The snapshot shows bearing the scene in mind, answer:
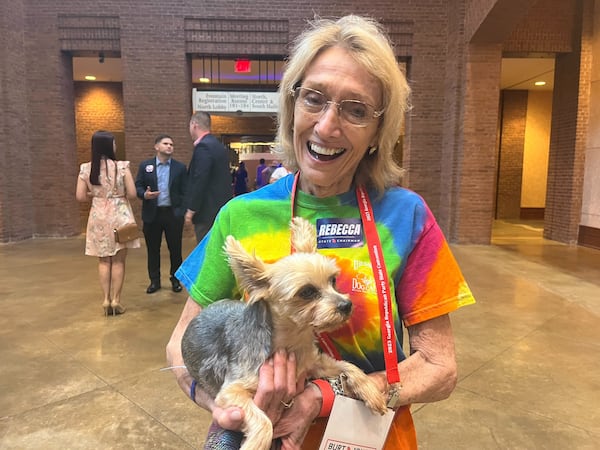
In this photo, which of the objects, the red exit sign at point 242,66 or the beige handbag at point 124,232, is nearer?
the beige handbag at point 124,232

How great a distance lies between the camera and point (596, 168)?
36.0 feet

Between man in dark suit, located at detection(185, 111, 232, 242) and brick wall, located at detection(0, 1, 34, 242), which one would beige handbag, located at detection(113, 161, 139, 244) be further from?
brick wall, located at detection(0, 1, 34, 242)

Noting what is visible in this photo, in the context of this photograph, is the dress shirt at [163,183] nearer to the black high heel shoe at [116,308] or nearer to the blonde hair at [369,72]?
the black high heel shoe at [116,308]

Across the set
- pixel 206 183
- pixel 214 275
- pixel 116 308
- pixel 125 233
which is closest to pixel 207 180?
pixel 206 183

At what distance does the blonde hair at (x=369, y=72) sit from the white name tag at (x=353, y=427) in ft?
2.19

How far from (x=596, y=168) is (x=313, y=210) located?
468 inches

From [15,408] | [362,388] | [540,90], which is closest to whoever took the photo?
[362,388]

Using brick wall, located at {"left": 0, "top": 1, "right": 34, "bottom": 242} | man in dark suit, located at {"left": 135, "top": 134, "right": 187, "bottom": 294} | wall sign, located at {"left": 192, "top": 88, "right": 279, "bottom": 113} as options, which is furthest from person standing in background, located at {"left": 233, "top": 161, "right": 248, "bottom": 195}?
man in dark suit, located at {"left": 135, "top": 134, "right": 187, "bottom": 294}

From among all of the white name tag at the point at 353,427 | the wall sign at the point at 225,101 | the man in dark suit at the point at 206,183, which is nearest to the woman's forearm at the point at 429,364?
the white name tag at the point at 353,427

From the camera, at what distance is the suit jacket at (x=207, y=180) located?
235 inches

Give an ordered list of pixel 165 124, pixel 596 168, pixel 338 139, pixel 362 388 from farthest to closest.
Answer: pixel 165 124 < pixel 596 168 < pixel 338 139 < pixel 362 388

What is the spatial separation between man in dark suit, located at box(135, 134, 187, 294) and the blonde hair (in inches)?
213

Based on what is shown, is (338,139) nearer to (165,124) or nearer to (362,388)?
(362,388)

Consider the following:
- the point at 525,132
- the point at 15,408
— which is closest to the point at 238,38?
the point at 15,408
